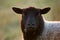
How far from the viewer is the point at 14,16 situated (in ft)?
62.9

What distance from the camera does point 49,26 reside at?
41.4 ft

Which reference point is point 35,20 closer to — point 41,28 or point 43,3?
point 41,28

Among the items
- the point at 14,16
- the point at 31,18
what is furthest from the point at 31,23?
the point at 14,16

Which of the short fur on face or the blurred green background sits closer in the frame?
the short fur on face

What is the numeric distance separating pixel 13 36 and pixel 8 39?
0.32m

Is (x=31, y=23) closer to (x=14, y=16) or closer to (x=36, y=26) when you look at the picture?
(x=36, y=26)

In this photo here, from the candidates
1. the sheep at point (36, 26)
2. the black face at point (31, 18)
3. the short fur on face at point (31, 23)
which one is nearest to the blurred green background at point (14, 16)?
the sheep at point (36, 26)

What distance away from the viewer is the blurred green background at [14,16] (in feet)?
55.8

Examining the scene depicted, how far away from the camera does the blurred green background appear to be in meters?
17.0

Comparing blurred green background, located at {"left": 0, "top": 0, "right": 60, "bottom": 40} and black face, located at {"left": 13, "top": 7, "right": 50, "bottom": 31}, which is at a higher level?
black face, located at {"left": 13, "top": 7, "right": 50, "bottom": 31}

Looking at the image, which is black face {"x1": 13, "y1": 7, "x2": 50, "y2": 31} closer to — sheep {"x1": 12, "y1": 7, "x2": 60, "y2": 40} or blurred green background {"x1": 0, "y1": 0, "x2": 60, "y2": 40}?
sheep {"x1": 12, "y1": 7, "x2": 60, "y2": 40}

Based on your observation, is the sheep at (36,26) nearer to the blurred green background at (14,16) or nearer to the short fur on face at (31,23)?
the short fur on face at (31,23)

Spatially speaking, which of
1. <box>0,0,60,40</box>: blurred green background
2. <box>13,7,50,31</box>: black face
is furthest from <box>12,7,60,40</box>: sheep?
<box>0,0,60,40</box>: blurred green background

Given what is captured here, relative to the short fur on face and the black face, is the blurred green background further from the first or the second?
the black face
